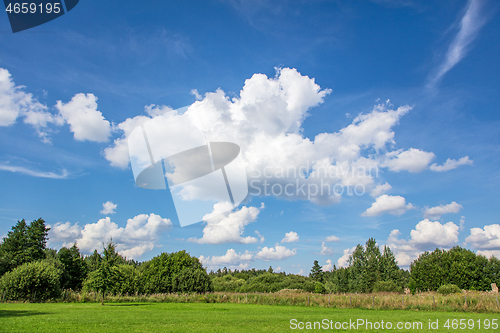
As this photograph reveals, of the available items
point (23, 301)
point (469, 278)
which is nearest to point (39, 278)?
point (23, 301)

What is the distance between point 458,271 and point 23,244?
282 feet

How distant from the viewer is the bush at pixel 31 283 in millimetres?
36750

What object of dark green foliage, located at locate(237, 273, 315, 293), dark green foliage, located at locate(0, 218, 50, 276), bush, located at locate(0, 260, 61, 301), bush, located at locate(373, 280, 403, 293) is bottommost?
dark green foliage, located at locate(237, 273, 315, 293)

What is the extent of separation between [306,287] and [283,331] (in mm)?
74034

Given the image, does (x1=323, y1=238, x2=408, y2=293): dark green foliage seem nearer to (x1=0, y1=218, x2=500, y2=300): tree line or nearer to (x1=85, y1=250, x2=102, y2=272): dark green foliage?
(x1=0, y1=218, x2=500, y2=300): tree line

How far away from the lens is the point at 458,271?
61.8m

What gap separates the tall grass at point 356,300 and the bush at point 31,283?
163cm

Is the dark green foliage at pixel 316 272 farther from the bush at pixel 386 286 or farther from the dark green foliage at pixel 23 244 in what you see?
the dark green foliage at pixel 23 244

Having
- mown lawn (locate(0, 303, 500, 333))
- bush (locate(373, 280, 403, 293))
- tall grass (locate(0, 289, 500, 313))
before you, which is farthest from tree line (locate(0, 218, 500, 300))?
mown lawn (locate(0, 303, 500, 333))

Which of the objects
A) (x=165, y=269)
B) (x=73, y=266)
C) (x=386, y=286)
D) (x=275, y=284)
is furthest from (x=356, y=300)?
(x=73, y=266)

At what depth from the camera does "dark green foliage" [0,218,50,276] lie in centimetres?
5569

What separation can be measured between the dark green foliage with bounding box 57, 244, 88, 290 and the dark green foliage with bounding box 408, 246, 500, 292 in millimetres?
72562

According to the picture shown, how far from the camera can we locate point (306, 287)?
265 feet

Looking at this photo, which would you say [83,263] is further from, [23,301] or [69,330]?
[69,330]
